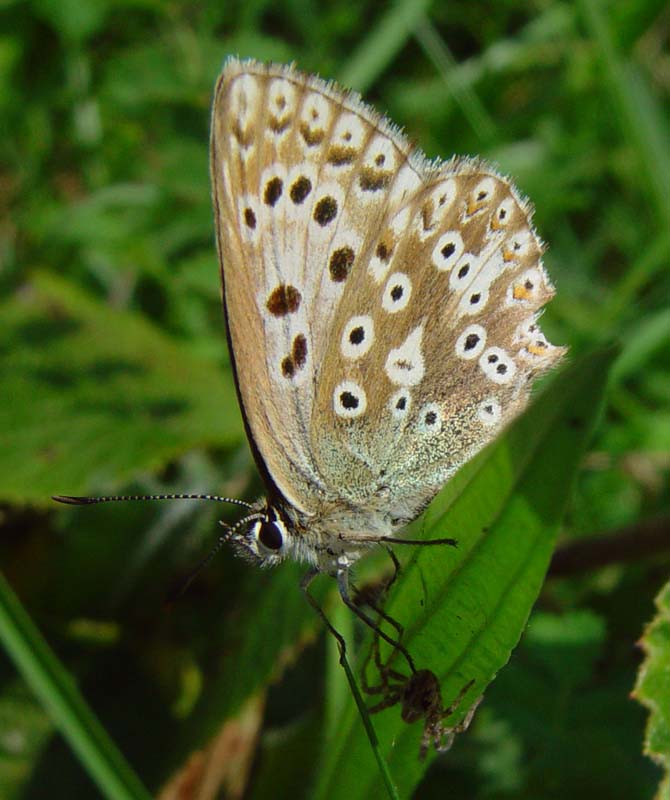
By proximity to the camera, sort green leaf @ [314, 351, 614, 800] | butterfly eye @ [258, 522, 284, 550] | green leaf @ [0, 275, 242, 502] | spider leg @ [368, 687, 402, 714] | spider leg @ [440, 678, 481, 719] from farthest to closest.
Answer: green leaf @ [0, 275, 242, 502]
butterfly eye @ [258, 522, 284, 550]
spider leg @ [368, 687, 402, 714]
spider leg @ [440, 678, 481, 719]
green leaf @ [314, 351, 614, 800]

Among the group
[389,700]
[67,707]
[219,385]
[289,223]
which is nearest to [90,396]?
[219,385]

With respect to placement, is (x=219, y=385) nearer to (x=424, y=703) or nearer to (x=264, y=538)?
(x=264, y=538)

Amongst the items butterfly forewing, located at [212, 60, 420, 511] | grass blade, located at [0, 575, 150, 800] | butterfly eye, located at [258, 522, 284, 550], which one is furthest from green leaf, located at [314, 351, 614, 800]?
butterfly forewing, located at [212, 60, 420, 511]

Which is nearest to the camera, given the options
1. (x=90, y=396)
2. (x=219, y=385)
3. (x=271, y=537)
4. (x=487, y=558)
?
(x=487, y=558)

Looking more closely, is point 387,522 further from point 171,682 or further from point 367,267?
point 171,682

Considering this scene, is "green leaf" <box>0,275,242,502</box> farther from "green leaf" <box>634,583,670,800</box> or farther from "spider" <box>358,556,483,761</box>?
"green leaf" <box>634,583,670,800</box>

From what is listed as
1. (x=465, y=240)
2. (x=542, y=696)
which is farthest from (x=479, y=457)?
(x=542, y=696)

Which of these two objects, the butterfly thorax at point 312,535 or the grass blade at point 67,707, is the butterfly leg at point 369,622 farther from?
the grass blade at point 67,707
